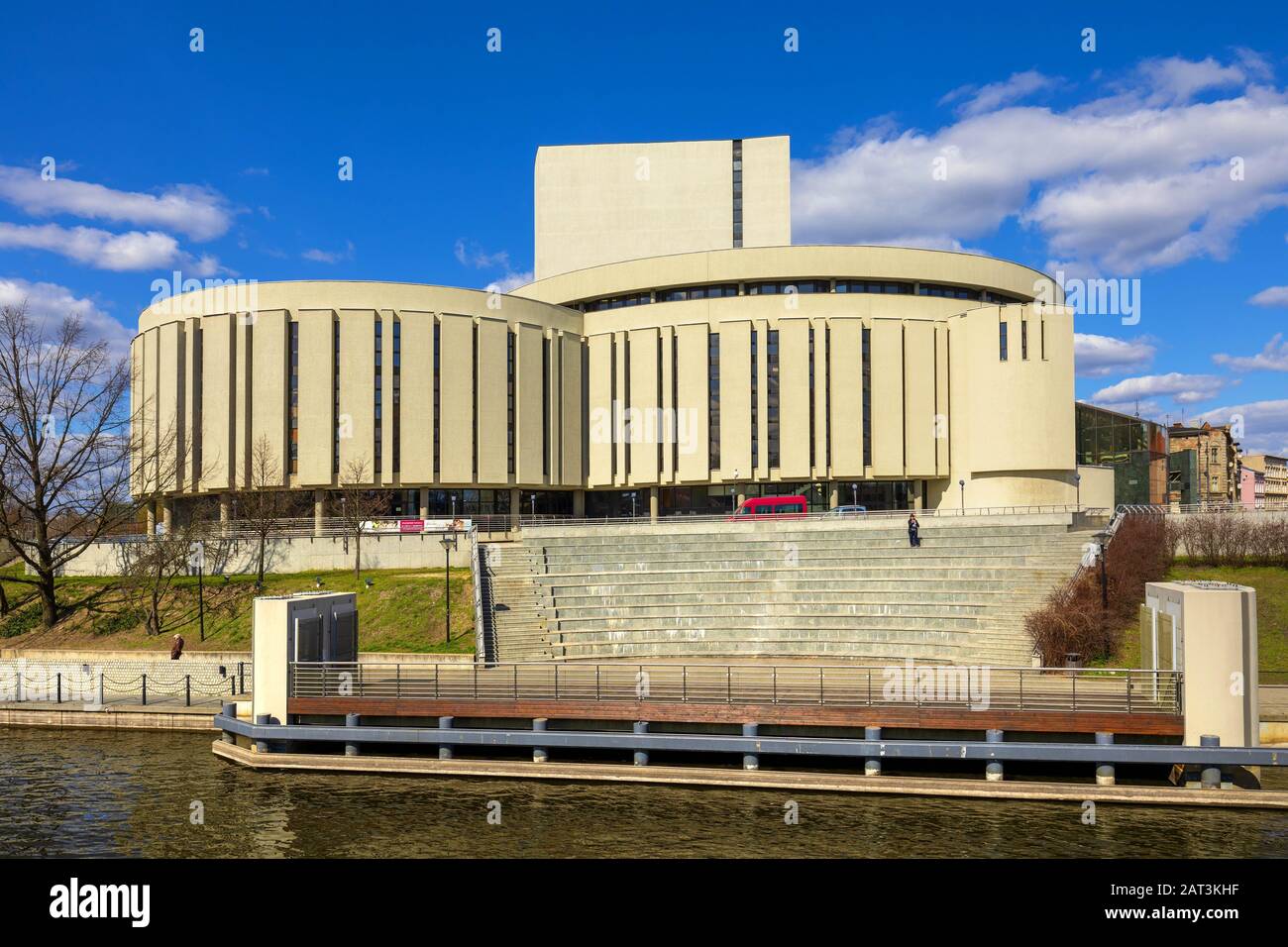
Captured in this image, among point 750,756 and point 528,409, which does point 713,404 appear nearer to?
point 528,409

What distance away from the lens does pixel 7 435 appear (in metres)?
41.7

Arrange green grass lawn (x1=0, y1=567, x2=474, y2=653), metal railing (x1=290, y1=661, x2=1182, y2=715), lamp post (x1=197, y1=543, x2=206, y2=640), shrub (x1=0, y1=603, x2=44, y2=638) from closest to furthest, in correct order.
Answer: metal railing (x1=290, y1=661, x2=1182, y2=715), green grass lawn (x1=0, y1=567, x2=474, y2=653), lamp post (x1=197, y1=543, x2=206, y2=640), shrub (x1=0, y1=603, x2=44, y2=638)

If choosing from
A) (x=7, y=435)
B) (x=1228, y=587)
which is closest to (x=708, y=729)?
(x=1228, y=587)

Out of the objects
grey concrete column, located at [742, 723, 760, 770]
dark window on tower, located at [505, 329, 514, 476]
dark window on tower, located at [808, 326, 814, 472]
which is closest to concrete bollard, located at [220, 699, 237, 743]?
grey concrete column, located at [742, 723, 760, 770]

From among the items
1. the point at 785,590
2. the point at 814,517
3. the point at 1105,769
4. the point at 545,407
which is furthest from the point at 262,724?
the point at 545,407

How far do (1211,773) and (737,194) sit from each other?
73.5 m

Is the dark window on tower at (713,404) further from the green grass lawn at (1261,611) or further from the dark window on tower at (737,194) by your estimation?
the green grass lawn at (1261,611)

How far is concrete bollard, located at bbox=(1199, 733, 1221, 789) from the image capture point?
57.7ft

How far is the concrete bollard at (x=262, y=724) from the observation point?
69.8ft

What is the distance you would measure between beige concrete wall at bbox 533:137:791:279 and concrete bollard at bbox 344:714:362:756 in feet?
217

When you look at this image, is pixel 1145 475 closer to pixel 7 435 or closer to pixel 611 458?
pixel 611 458

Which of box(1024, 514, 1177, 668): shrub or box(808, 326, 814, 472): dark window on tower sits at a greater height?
box(808, 326, 814, 472): dark window on tower

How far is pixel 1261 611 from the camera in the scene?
29297 millimetres

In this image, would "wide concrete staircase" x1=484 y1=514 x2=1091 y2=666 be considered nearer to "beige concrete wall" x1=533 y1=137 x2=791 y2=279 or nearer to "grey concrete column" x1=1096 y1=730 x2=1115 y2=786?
"grey concrete column" x1=1096 y1=730 x2=1115 y2=786
